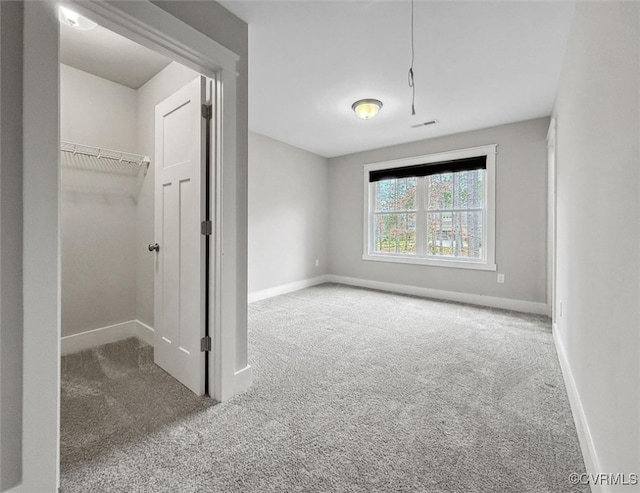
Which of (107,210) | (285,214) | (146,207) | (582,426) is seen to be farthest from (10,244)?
(285,214)

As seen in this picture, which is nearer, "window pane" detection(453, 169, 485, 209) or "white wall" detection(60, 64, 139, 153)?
"white wall" detection(60, 64, 139, 153)

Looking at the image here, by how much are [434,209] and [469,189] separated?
0.56 meters

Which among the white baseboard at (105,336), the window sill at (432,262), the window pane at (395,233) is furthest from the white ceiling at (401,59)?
the white baseboard at (105,336)

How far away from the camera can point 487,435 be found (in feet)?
5.25

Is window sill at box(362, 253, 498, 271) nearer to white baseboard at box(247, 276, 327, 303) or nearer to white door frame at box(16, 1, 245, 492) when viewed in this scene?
white baseboard at box(247, 276, 327, 303)

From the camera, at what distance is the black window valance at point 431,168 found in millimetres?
4297

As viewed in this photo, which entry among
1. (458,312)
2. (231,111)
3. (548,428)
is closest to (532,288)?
(458,312)

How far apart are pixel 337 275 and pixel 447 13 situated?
4410 mm

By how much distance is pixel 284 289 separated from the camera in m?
Answer: 4.98

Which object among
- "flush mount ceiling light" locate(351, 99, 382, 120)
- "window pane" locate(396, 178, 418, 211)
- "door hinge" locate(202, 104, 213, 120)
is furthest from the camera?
"window pane" locate(396, 178, 418, 211)

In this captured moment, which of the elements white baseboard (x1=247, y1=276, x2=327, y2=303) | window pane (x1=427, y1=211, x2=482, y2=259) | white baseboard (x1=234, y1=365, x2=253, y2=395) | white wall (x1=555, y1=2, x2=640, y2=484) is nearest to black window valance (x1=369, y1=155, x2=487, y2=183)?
window pane (x1=427, y1=211, x2=482, y2=259)

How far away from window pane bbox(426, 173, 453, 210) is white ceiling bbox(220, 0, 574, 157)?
84 centimetres

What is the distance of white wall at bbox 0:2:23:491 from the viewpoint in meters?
1.08

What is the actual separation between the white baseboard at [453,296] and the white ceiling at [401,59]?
7.67 feet
